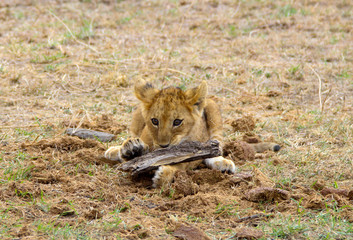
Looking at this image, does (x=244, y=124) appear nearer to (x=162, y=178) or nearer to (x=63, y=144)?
(x=162, y=178)

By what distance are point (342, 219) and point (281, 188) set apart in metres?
0.79

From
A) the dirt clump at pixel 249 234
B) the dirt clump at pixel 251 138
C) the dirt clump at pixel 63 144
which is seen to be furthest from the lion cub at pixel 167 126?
the dirt clump at pixel 249 234

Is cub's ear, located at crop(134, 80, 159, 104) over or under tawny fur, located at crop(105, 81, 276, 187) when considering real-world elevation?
over

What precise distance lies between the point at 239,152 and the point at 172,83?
10.2 ft

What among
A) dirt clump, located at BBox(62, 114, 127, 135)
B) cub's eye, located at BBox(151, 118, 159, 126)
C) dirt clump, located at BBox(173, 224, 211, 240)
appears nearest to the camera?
dirt clump, located at BBox(173, 224, 211, 240)

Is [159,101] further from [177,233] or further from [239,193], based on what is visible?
[177,233]

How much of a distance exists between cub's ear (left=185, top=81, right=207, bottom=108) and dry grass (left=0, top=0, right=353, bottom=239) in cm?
92

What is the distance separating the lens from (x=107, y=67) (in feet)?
29.9

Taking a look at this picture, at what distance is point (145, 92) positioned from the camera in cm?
530

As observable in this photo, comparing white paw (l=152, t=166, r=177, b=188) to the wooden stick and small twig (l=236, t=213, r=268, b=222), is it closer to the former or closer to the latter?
the wooden stick

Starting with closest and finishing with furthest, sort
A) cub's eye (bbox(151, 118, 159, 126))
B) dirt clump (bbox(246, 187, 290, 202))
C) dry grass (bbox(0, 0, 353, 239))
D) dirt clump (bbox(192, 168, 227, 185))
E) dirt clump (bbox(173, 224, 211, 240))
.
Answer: dirt clump (bbox(173, 224, 211, 240))
dry grass (bbox(0, 0, 353, 239))
dirt clump (bbox(246, 187, 290, 202))
dirt clump (bbox(192, 168, 227, 185))
cub's eye (bbox(151, 118, 159, 126))

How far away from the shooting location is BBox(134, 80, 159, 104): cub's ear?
5.25 m

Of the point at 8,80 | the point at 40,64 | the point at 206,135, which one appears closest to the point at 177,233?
the point at 206,135

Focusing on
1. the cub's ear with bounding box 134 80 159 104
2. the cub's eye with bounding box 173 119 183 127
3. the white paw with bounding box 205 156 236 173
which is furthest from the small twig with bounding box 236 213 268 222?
the cub's ear with bounding box 134 80 159 104
